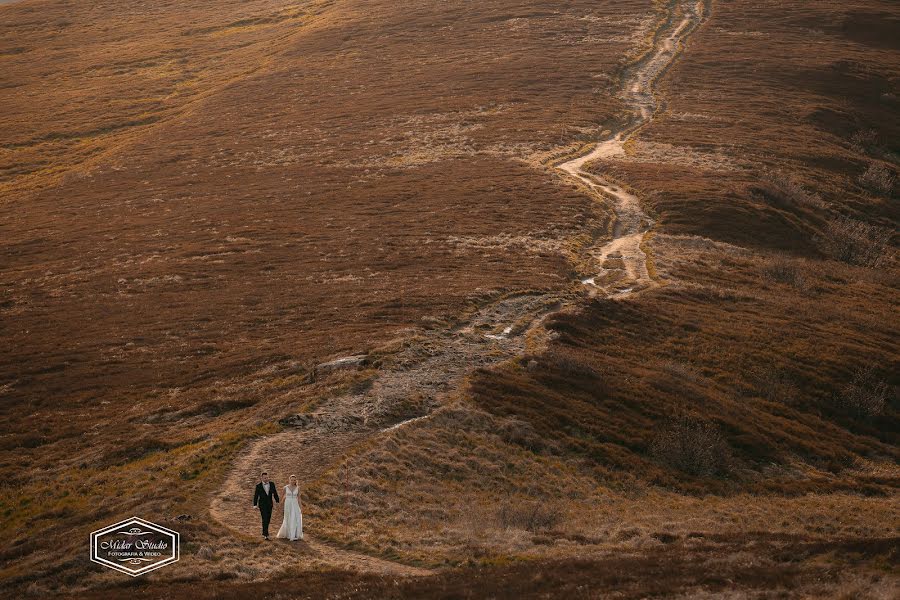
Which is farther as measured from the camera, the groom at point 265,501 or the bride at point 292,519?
the groom at point 265,501

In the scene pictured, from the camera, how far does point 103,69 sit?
143m

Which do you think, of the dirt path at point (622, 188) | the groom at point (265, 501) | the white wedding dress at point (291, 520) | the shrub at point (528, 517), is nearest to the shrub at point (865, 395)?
the dirt path at point (622, 188)

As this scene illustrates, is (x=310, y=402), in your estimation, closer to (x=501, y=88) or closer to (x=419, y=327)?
(x=419, y=327)

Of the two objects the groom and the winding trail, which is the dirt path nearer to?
the winding trail

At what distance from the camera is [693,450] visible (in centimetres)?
3189

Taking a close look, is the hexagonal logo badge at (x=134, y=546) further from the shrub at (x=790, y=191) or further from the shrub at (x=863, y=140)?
the shrub at (x=863, y=140)

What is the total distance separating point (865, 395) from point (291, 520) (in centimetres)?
2993

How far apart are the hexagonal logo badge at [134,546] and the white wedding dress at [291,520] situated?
9.40 ft

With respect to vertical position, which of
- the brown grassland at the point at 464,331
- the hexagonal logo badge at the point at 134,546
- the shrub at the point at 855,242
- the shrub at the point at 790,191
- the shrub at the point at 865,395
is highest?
the hexagonal logo badge at the point at 134,546

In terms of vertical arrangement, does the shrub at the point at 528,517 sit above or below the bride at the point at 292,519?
below

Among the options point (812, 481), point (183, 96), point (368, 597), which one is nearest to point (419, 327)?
point (812, 481)

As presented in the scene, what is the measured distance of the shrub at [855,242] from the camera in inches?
2456

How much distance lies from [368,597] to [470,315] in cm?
2708

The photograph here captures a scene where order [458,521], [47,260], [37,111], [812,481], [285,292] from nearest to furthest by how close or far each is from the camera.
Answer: [458,521] < [812,481] < [285,292] < [47,260] < [37,111]
